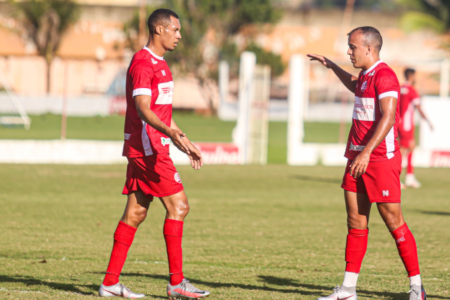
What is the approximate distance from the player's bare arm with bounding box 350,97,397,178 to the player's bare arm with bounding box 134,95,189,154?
3.88 ft

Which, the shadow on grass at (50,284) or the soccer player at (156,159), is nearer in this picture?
the soccer player at (156,159)

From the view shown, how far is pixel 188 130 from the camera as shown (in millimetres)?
27078

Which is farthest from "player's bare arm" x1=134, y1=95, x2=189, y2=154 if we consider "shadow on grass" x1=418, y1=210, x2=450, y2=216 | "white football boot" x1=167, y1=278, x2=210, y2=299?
"shadow on grass" x1=418, y1=210, x2=450, y2=216

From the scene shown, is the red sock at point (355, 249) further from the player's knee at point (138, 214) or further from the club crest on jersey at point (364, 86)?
the player's knee at point (138, 214)

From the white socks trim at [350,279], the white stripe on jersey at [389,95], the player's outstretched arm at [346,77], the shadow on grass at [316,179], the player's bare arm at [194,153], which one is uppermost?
the player's outstretched arm at [346,77]

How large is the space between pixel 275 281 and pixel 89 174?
27.2 feet

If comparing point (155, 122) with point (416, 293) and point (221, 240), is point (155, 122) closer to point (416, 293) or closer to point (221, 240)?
point (416, 293)

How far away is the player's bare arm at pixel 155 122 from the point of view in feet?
14.8

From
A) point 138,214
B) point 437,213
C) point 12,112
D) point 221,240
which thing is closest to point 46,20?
point 12,112

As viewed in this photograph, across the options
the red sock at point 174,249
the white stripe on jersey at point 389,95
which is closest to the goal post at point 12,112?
the red sock at point 174,249

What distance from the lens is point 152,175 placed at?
16.2 feet

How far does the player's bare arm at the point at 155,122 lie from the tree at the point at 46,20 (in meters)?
36.3

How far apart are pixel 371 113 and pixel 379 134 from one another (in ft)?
0.97

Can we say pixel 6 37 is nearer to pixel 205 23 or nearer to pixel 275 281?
pixel 205 23
